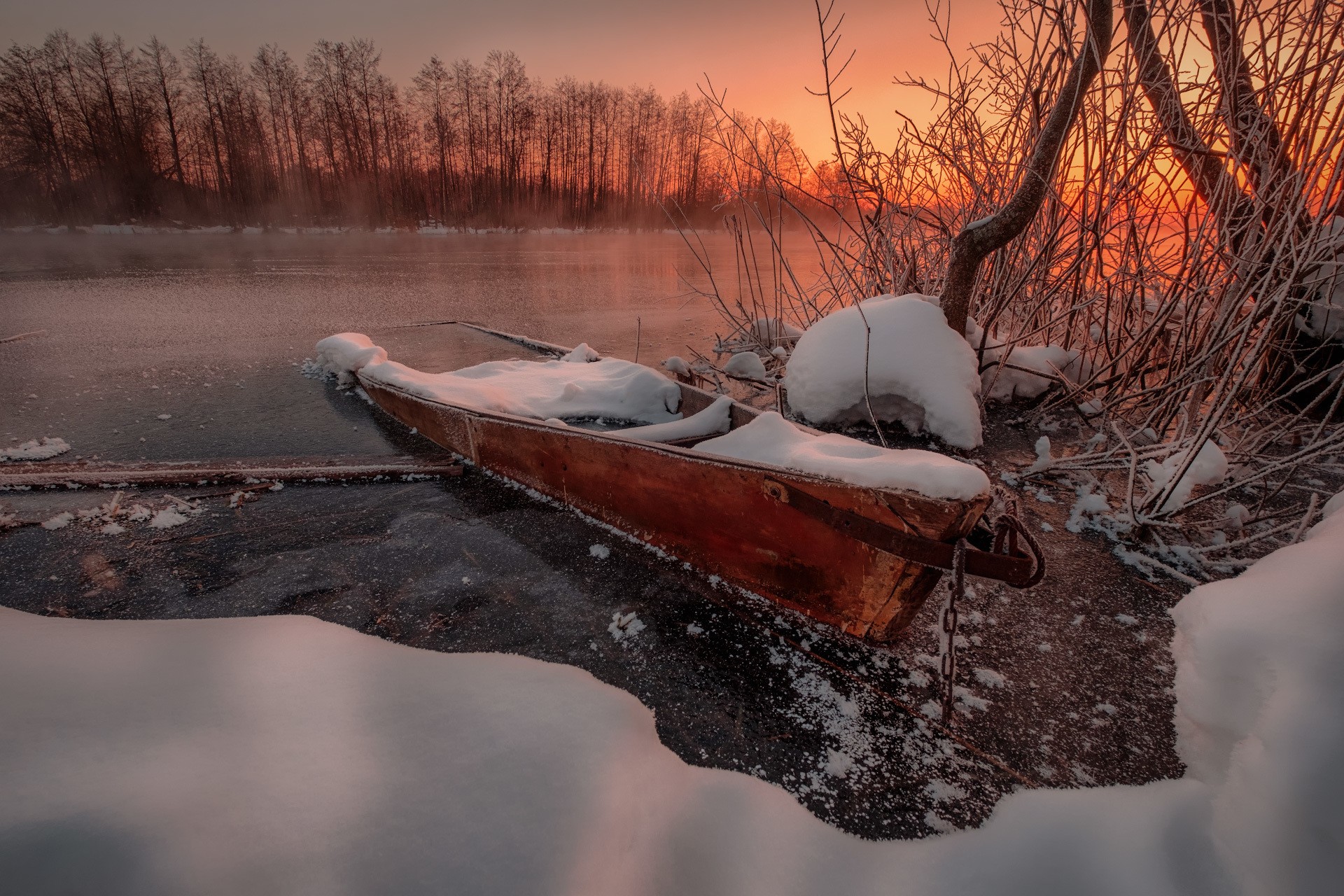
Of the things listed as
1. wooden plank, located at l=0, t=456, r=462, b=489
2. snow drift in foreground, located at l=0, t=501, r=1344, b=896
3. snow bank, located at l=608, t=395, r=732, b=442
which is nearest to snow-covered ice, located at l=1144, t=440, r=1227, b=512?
snow drift in foreground, located at l=0, t=501, r=1344, b=896

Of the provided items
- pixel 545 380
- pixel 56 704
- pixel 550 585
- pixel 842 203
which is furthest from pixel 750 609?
pixel 842 203

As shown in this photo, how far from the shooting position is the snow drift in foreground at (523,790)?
1.07 m

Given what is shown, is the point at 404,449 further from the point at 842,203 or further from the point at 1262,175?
the point at 1262,175

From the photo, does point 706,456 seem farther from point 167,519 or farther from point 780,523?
point 167,519

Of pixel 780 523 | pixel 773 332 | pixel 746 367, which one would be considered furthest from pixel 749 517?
pixel 773 332

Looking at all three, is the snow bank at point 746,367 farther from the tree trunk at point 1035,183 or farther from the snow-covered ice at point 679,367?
the tree trunk at point 1035,183

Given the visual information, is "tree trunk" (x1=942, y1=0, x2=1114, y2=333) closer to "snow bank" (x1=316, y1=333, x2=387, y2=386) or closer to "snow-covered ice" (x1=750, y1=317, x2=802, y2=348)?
"snow-covered ice" (x1=750, y1=317, x2=802, y2=348)

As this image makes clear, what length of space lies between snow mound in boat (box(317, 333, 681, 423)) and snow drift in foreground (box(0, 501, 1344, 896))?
2.51 metres

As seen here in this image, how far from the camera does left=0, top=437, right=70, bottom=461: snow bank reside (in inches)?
146

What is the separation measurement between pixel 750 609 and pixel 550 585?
2.99 ft

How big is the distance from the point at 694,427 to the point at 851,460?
1.46m

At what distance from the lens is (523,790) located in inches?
51.8

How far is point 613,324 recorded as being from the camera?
32.1 feet

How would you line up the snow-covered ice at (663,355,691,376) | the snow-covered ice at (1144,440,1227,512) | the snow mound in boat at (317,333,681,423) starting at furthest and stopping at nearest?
1. the snow-covered ice at (663,355,691,376)
2. the snow mound in boat at (317,333,681,423)
3. the snow-covered ice at (1144,440,1227,512)
